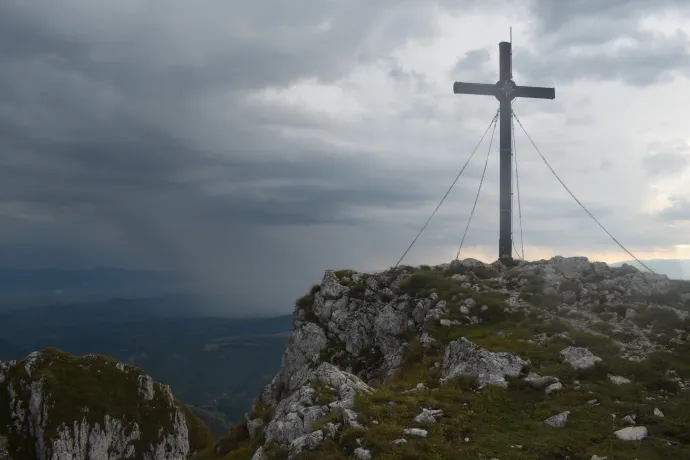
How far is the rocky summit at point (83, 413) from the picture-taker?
11819cm

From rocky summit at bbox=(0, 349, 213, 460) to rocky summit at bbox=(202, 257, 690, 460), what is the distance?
10435 cm

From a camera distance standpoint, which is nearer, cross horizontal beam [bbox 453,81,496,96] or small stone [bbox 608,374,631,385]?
small stone [bbox 608,374,631,385]

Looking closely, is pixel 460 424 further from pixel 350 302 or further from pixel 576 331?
pixel 350 302

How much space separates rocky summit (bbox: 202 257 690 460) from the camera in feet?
59.1

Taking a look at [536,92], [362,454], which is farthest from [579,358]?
[536,92]

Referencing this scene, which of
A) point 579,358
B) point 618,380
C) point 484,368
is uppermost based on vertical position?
point 579,358

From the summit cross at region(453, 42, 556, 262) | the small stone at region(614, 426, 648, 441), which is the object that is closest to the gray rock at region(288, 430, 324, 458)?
the small stone at region(614, 426, 648, 441)

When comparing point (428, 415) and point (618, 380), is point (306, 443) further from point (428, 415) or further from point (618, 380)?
point (618, 380)

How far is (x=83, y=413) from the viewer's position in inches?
4852

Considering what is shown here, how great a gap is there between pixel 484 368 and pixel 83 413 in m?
129

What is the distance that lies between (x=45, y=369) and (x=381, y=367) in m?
133

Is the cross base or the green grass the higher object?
the cross base

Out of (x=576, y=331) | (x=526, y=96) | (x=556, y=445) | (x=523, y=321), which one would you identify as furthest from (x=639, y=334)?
(x=526, y=96)

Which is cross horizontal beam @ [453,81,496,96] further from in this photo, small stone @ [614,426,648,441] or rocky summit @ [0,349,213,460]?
rocky summit @ [0,349,213,460]
